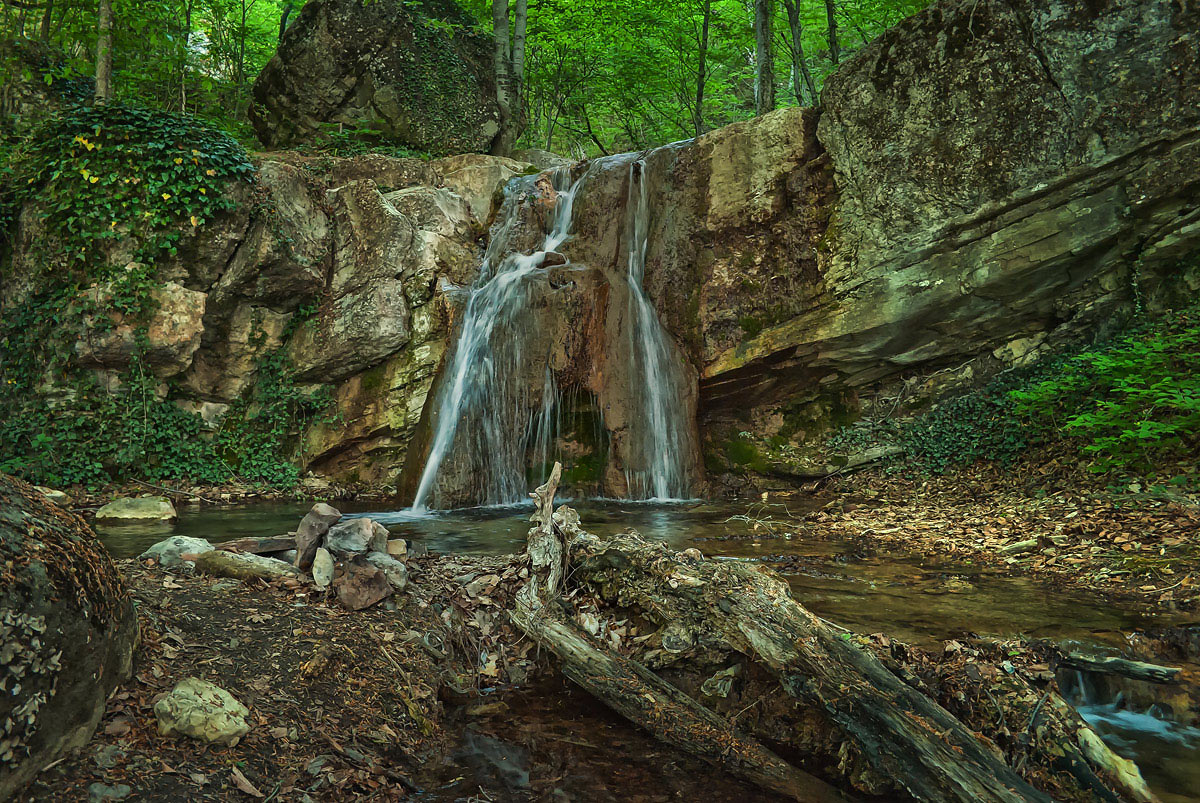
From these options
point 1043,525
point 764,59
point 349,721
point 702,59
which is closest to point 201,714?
point 349,721

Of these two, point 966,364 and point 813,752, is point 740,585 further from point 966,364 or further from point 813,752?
point 966,364

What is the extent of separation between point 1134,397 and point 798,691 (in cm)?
537

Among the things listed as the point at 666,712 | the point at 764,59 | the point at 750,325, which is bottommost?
the point at 666,712

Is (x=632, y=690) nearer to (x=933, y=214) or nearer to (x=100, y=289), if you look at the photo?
(x=933, y=214)

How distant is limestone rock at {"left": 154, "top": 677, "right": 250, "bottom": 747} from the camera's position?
226 cm

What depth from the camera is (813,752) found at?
286 cm

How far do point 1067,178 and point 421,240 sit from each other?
29.1 feet

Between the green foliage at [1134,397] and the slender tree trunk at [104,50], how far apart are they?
43.5 feet

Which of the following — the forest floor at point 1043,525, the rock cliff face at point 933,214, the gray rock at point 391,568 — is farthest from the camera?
the rock cliff face at point 933,214

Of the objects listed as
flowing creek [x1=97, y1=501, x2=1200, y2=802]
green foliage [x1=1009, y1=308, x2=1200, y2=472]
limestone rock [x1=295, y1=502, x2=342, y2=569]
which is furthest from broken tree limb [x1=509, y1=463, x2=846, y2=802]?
green foliage [x1=1009, y1=308, x2=1200, y2=472]

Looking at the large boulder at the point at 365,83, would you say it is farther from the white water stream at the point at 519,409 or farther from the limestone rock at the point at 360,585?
the limestone rock at the point at 360,585

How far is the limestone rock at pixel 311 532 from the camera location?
12.7 feet

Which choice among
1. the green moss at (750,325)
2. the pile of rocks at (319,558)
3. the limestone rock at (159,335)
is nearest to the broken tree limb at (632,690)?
the pile of rocks at (319,558)

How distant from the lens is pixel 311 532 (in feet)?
12.8
